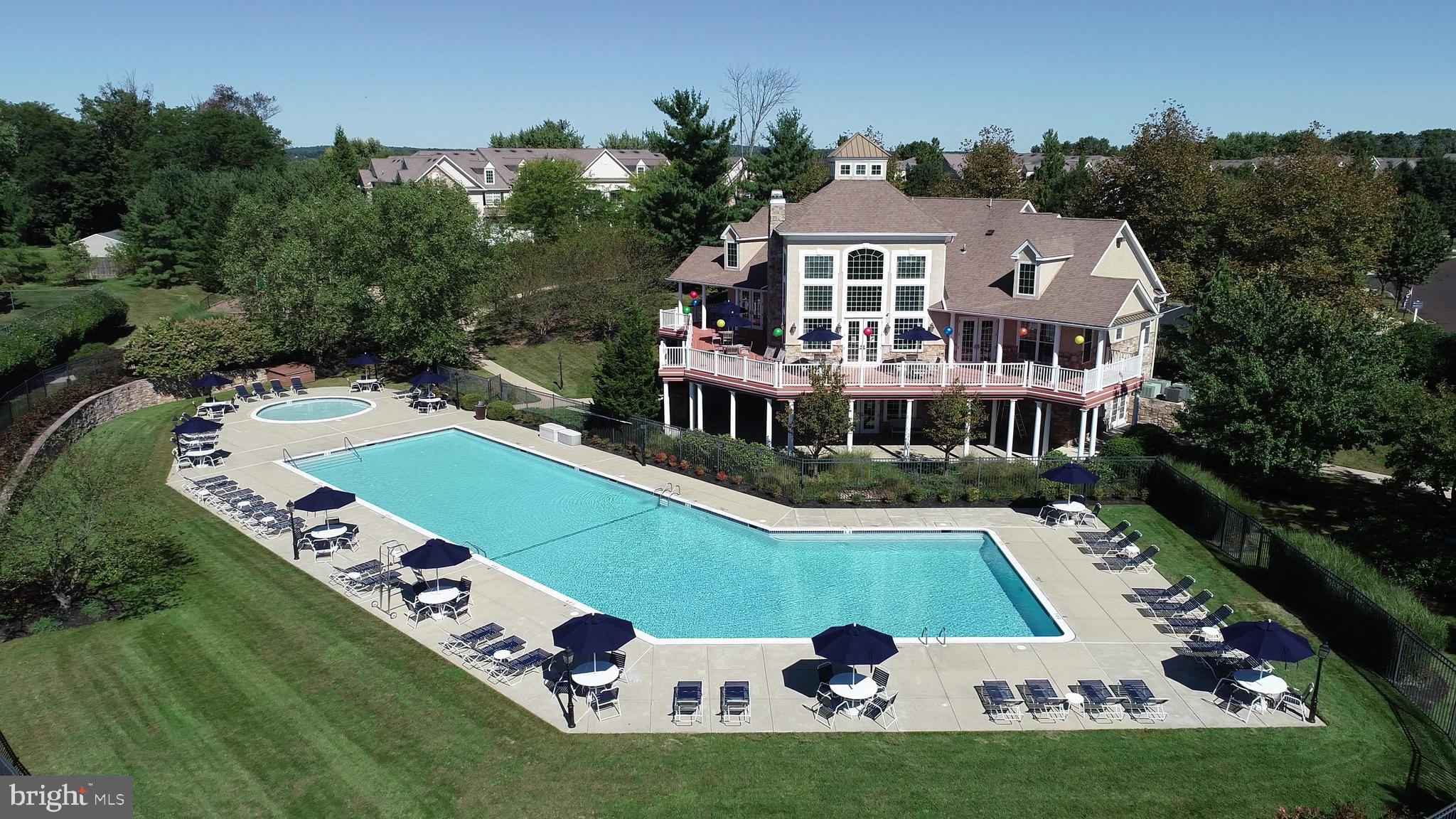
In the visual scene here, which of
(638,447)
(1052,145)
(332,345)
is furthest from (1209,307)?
(1052,145)

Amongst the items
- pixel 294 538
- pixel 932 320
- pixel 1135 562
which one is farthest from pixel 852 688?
pixel 932 320

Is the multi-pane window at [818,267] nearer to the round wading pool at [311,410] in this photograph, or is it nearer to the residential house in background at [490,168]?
the round wading pool at [311,410]

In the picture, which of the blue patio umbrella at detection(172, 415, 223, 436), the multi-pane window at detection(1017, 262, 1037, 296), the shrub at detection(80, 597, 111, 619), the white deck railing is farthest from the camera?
the multi-pane window at detection(1017, 262, 1037, 296)

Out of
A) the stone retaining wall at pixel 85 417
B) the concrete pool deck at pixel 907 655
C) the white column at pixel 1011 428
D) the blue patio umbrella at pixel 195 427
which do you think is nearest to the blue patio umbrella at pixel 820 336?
the white column at pixel 1011 428

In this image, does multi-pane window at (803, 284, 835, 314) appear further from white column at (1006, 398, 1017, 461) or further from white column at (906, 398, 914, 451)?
white column at (1006, 398, 1017, 461)

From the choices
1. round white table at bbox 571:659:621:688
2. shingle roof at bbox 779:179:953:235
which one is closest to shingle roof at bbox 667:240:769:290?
shingle roof at bbox 779:179:953:235

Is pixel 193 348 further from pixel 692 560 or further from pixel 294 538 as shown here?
pixel 692 560
